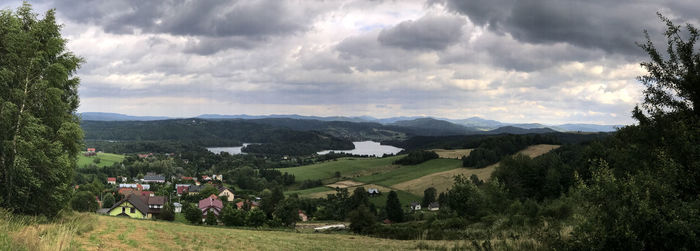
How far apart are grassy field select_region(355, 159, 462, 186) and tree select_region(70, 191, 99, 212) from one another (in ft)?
209

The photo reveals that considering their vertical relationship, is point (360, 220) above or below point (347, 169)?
above

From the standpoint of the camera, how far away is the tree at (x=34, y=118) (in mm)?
14797

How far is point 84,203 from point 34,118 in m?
45.2

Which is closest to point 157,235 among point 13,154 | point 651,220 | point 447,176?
point 13,154

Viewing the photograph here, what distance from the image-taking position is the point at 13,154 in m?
14.8

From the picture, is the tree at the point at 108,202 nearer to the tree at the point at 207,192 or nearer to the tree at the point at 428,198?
the tree at the point at 207,192

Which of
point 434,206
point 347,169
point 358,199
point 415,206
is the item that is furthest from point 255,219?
point 347,169

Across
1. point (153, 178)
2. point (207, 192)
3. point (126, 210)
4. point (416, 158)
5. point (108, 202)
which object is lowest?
point (153, 178)

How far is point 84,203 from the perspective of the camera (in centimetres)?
5166

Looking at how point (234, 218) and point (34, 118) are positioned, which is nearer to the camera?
point (34, 118)

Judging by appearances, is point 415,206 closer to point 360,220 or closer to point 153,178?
point 360,220

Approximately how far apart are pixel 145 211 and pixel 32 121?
44742 millimetres

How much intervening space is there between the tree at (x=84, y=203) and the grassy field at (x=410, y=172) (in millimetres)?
63768

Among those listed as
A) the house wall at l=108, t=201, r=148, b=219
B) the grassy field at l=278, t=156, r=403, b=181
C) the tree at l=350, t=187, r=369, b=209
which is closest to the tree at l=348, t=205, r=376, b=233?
the tree at l=350, t=187, r=369, b=209
